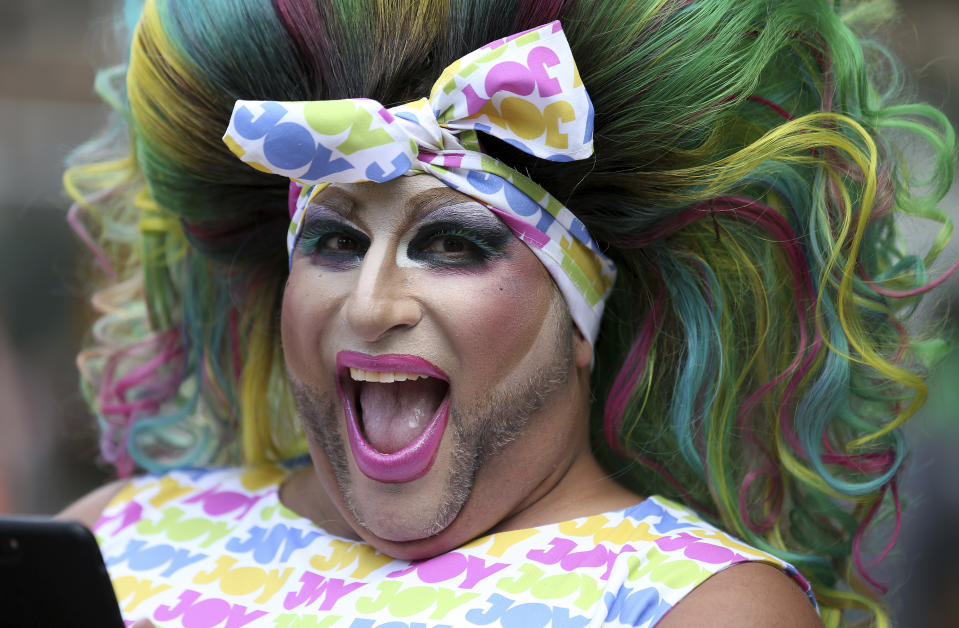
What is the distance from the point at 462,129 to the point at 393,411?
454 millimetres

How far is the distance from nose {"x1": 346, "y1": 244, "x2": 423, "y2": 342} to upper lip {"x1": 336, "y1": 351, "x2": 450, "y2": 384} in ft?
0.11

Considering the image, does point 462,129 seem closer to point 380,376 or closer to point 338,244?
point 338,244

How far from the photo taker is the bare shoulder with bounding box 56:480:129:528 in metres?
2.08

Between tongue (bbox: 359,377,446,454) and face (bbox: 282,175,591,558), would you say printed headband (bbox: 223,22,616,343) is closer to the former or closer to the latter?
face (bbox: 282,175,591,558)

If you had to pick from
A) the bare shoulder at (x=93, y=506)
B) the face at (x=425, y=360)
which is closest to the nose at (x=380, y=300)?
the face at (x=425, y=360)

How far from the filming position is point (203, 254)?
2.09 meters

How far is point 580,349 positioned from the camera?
5.62 ft

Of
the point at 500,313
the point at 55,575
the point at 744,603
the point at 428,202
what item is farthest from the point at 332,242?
the point at 744,603

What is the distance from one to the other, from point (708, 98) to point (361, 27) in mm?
553

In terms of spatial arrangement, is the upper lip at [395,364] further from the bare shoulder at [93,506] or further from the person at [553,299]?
the bare shoulder at [93,506]

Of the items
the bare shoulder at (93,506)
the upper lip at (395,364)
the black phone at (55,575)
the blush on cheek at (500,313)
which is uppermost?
the blush on cheek at (500,313)

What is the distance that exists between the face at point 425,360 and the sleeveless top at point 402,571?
0.07 metres

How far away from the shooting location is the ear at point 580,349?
170 centimetres

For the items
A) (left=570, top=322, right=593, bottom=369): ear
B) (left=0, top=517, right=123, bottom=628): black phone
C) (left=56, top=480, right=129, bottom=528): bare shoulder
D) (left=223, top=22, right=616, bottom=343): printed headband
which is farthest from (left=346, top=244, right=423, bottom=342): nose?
(left=56, top=480, right=129, bottom=528): bare shoulder
